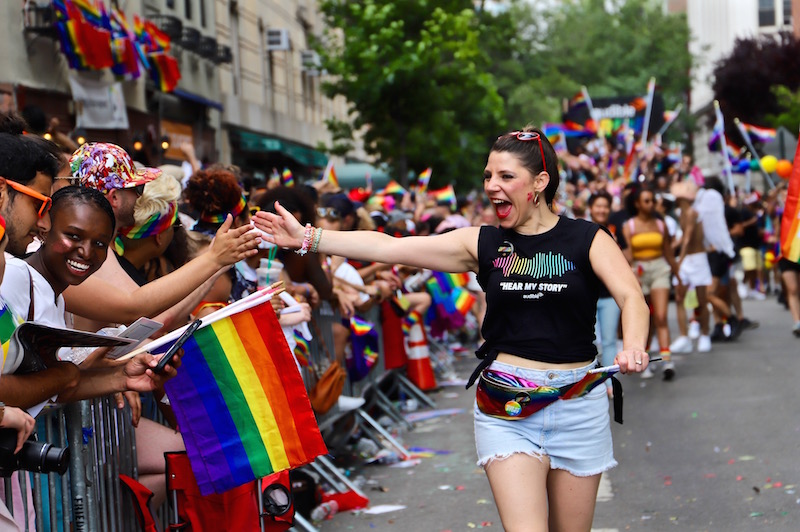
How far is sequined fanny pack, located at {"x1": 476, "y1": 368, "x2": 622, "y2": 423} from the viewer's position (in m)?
4.43

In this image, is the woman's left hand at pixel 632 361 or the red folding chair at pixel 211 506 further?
the red folding chair at pixel 211 506

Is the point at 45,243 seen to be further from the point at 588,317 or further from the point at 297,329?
the point at 297,329

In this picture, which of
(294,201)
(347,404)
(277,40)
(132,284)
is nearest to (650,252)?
(347,404)

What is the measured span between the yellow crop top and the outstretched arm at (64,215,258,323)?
341 inches

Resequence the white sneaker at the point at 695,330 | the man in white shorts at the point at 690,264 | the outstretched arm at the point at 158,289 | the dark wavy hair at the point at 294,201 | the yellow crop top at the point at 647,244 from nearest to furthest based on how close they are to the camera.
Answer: the outstretched arm at the point at 158,289
the dark wavy hair at the point at 294,201
the yellow crop top at the point at 647,244
the man in white shorts at the point at 690,264
the white sneaker at the point at 695,330

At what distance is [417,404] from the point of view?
38.1 feet

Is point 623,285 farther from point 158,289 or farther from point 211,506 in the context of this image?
point 211,506

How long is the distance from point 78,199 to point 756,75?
168 feet

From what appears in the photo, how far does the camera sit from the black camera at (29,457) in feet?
11.3

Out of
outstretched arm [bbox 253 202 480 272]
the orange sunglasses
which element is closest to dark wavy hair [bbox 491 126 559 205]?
outstretched arm [bbox 253 202 480 272]

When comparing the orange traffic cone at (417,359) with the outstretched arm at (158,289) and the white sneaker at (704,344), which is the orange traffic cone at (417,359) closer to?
the white sneaker at (704,344)

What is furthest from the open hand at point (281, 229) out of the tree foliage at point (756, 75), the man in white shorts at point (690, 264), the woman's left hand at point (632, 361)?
the tree foliage at point (756, 75)

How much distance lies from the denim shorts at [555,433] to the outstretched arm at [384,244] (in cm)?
54

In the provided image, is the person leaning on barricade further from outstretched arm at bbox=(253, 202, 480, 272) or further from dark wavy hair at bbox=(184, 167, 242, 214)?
dark wavy hair at bbox=(184, 167, 242, 214)
